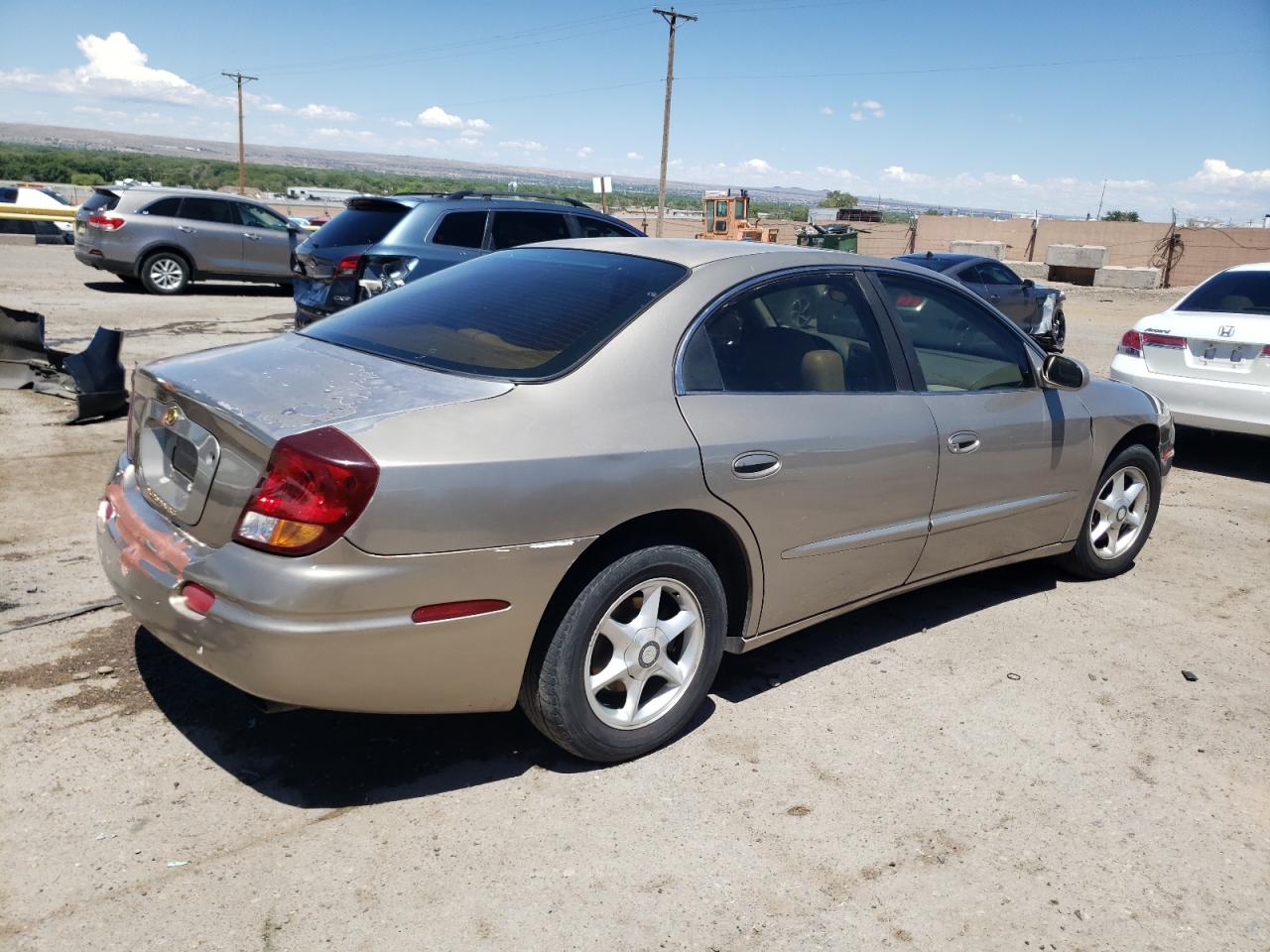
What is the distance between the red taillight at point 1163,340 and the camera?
→ 7867 millimetres

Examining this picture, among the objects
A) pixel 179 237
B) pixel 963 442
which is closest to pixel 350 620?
pixel 963 442

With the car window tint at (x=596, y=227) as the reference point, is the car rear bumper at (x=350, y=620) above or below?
below

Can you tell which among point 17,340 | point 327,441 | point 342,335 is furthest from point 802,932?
point 17,340

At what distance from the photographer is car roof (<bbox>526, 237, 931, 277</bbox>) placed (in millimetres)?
3783

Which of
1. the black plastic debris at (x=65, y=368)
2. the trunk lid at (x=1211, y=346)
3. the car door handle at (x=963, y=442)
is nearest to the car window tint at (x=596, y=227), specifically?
the black plastic debris at (x=65, y=368)

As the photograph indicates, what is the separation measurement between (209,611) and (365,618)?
437mm

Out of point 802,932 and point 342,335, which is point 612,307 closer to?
point 342,335

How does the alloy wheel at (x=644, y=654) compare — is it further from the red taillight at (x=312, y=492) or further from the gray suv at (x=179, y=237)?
the gray suv at (x=179, y=237)

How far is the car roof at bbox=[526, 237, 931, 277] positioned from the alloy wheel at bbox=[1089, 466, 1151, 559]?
5.72 ft

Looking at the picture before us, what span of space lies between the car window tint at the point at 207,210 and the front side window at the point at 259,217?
229mm

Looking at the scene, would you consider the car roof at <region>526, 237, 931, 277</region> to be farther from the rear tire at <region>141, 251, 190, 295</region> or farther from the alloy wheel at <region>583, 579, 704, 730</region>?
the rear tire at <region>141, 251, 190, 295</region>

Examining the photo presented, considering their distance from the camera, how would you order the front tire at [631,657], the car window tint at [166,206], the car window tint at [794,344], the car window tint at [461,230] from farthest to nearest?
the car window tint at [166,206], the car window tint at [461,230], the car window tint at [794,344], the front tire at [631,657]

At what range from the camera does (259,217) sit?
1700cm

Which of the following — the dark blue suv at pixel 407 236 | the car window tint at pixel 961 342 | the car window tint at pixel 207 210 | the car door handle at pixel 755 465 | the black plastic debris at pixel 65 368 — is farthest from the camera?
the car window tint at pixel 207 210
